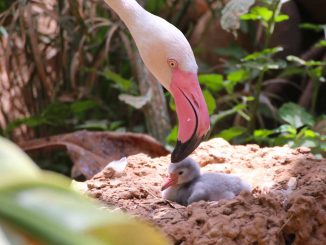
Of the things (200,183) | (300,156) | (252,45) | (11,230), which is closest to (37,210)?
(11,230)

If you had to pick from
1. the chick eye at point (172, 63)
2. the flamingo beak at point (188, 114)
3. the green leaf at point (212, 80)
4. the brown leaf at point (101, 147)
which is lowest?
the brown leaf at point (101, 147)

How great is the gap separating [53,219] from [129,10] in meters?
2.00

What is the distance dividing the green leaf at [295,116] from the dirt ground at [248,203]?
0.87 metres

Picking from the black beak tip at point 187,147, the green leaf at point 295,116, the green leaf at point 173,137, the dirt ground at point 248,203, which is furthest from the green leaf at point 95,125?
the black beak tip at point 187,147

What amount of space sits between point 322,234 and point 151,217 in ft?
1.65

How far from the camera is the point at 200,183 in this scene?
2279 mm

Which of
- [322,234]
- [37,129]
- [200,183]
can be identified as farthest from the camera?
[37,129]

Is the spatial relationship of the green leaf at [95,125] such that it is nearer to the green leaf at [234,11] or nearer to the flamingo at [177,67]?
the green leaf at [234,11]

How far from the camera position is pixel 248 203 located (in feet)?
6.48

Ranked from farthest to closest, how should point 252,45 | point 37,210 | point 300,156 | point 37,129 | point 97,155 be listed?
point 252,45
point 37,129
point 97,155
point 300,156
point 37,210

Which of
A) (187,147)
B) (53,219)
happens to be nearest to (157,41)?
(187,147)

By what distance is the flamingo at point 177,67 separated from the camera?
220 cm

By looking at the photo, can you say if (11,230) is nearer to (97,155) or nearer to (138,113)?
(97,155)

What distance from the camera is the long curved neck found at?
239 centimetres
